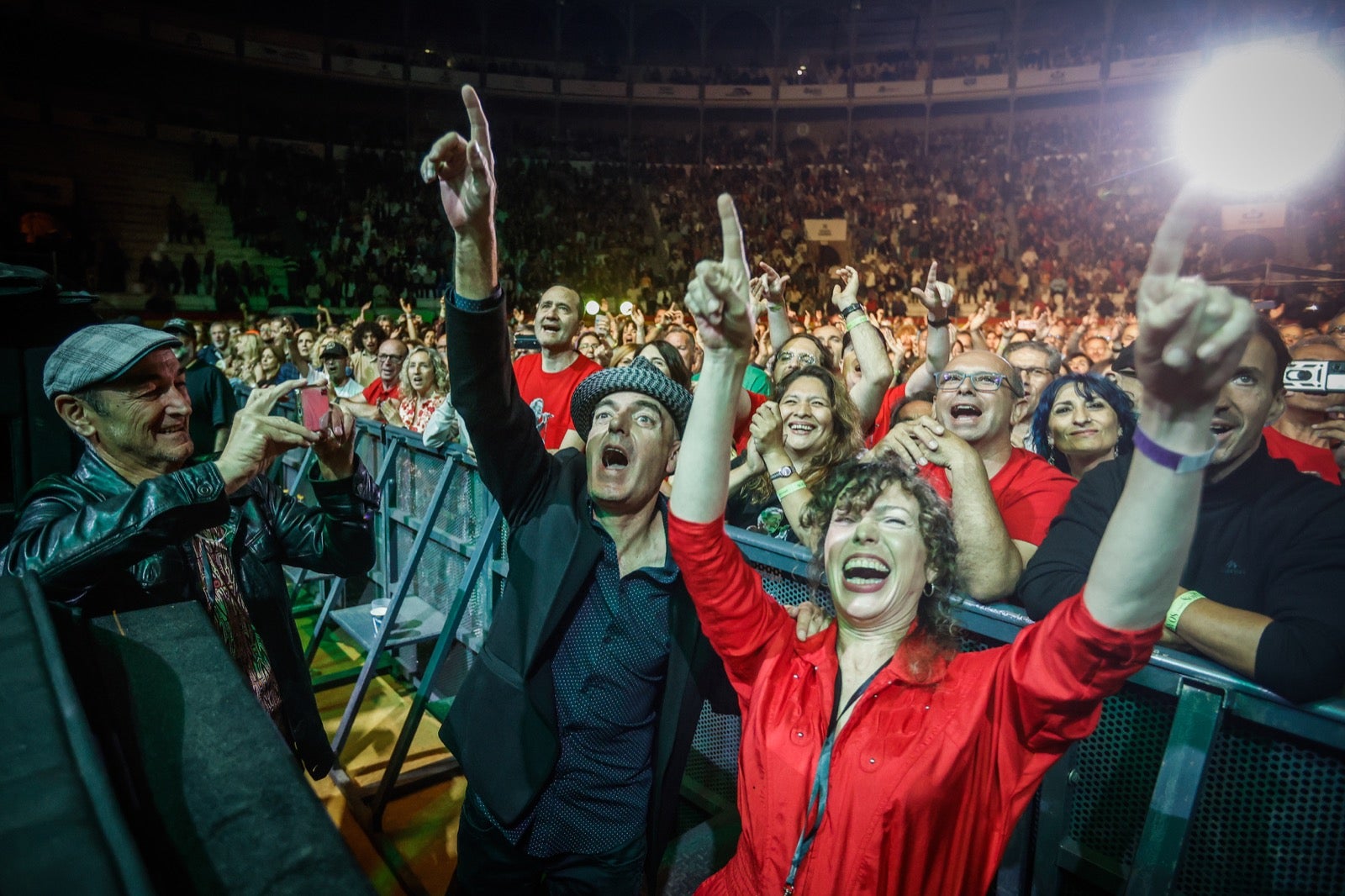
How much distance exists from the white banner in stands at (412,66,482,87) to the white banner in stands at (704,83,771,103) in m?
8.60

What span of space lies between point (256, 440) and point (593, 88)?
30202mm

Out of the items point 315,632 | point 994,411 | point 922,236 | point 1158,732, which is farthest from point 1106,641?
point 922,236

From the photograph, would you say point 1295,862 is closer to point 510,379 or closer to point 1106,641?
point 1106,641

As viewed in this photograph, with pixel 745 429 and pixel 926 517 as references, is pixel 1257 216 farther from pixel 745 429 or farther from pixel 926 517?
pixel 926 517

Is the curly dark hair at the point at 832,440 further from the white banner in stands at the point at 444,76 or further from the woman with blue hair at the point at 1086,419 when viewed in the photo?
the white banner in stands at the point at 444,76

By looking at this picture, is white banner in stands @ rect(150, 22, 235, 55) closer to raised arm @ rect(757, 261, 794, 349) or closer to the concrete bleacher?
the concrete bleacher

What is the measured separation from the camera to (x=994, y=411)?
3.04 metres

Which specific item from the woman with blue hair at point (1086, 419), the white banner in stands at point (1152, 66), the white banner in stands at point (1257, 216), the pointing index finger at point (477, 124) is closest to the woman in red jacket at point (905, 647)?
the pointing index finger at point (477, 124)

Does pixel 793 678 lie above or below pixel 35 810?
below

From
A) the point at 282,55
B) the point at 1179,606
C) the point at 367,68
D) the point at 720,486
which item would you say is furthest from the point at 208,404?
the point at 367,68

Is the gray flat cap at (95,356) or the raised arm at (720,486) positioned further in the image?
the gray flat cap at (95,356)

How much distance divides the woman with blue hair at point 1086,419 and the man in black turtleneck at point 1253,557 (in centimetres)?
84

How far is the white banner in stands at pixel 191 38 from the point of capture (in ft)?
74.0

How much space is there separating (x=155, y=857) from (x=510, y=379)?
4.95 feet
